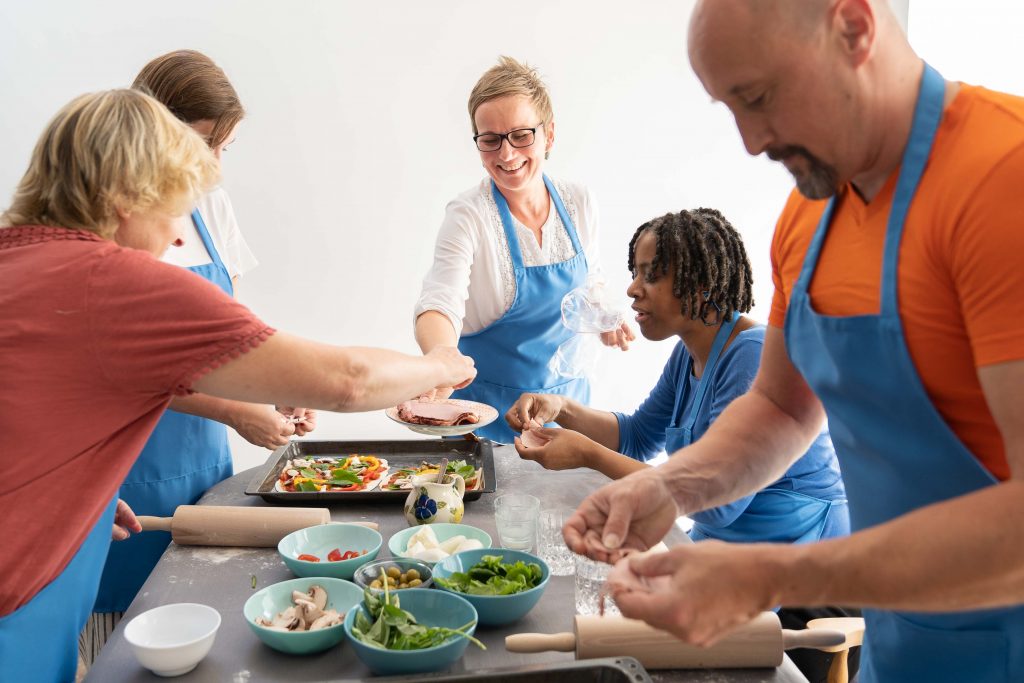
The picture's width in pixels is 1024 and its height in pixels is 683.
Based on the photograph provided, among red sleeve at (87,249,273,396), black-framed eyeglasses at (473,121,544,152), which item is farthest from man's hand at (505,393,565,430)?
red sleeve at (87,249,273,396)

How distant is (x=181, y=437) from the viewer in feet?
7.76

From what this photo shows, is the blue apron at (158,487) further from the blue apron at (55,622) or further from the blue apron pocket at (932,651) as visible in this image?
the blue apron pocket at (932,651)

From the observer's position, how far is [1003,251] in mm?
915

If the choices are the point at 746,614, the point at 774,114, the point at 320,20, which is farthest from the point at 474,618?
the point at 320,20

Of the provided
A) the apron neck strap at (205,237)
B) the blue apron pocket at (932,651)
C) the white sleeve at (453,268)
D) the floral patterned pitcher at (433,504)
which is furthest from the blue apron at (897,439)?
the apron neck strap at (205,237)

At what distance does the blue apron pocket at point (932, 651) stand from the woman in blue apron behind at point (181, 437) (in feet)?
5.21

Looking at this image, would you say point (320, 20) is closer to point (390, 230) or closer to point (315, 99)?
point (315, 99)

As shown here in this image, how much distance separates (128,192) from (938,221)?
128 centimetres

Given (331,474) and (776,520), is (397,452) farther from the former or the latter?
(776,520)

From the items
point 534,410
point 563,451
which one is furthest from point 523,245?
point 563,451

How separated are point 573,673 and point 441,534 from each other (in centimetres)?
70

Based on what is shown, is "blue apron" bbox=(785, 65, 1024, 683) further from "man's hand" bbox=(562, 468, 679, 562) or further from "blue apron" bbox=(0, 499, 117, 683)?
"blue apron" bbox=(0, 499, 117, 683)

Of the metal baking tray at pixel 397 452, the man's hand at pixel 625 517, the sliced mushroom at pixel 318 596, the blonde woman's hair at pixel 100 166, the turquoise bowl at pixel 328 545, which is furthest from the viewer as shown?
the metal baking tray at pixel 397 452

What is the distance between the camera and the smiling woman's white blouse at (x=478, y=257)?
285 centimetres
